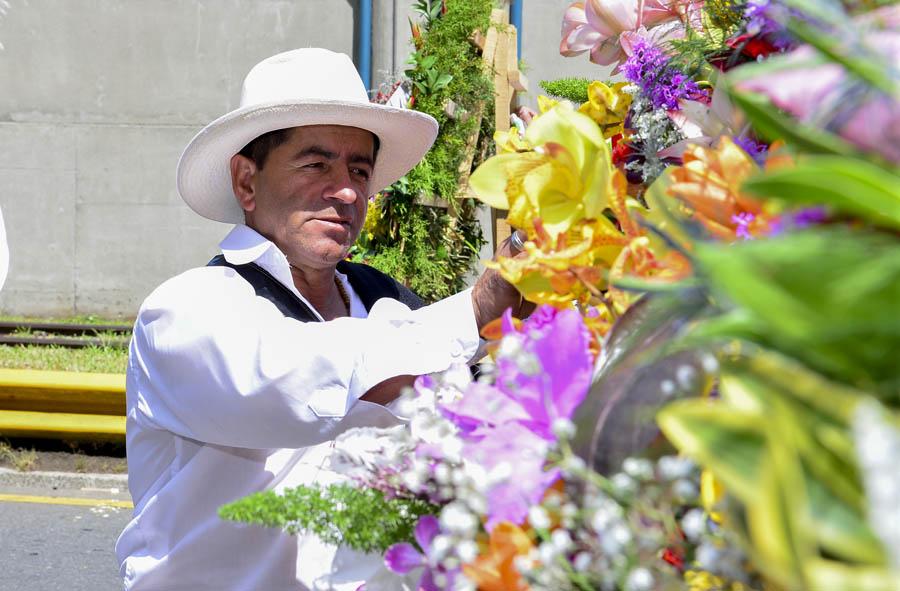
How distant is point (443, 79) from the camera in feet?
16.9

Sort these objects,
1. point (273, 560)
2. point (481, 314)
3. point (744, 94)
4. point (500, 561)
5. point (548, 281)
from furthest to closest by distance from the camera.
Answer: point (273, 560), point (481, 314), point (548, 281), point (500, 561), point (744, 94)

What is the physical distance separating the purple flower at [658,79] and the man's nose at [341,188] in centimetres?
80

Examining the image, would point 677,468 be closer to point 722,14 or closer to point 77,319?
point 722,14

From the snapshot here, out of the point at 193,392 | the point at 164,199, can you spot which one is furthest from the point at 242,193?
the point at 164,199

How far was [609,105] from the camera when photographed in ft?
4.62

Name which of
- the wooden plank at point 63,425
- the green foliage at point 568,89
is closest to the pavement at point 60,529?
the wooden plank at point 63,425

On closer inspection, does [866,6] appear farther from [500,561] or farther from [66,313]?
[66,313]

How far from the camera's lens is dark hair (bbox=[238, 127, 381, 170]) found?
2.10 metres

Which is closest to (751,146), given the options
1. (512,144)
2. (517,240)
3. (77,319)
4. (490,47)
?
(512,144)

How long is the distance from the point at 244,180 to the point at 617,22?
3.24 ft

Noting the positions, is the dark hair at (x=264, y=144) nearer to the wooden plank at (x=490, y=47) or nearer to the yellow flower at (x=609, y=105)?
the yellow flower at (x=609, y=105)

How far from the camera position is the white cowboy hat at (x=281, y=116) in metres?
2.04

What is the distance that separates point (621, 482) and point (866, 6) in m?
0.29

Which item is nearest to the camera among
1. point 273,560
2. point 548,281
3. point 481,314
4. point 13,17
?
point 548,281
